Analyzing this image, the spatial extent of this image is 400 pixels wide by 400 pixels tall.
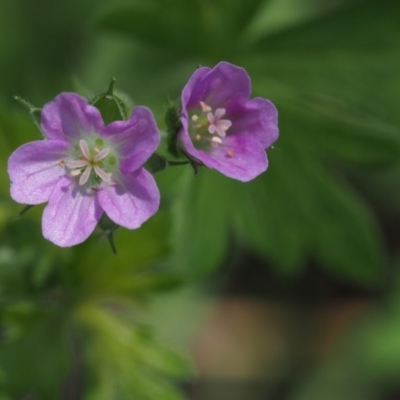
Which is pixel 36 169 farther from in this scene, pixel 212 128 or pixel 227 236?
pixel 227 236

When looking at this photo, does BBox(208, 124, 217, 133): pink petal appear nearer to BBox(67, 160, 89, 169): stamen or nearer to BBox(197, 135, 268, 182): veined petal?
BBox(197, 135, 268, 182): veined petal

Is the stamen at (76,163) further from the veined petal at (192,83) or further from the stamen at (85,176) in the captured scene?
the veined petal at (192,83)

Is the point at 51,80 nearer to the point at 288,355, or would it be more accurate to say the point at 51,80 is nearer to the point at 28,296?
the point at 28,296

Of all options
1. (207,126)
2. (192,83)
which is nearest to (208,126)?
(207,126)

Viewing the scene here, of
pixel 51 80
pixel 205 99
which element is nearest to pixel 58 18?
pixel 51 80

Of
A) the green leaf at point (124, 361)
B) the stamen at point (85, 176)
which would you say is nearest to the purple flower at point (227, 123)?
the stamen at point (85, 176)
